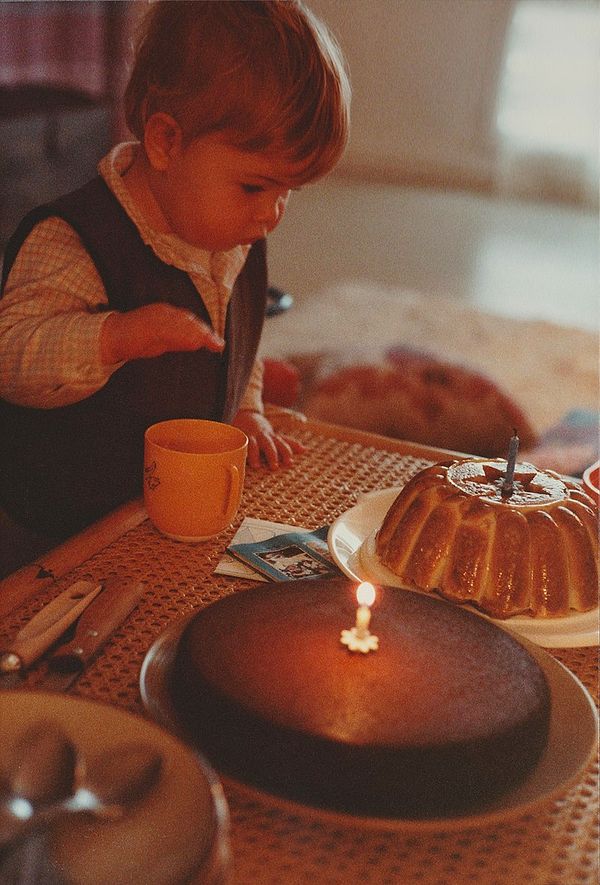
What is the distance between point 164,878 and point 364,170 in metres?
6.30

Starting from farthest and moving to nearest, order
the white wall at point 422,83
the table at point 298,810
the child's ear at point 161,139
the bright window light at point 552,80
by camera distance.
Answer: the white wall at point 422,83, the bright window light at point 552,80, the child's ear at point 161,139, the table at point 298,810

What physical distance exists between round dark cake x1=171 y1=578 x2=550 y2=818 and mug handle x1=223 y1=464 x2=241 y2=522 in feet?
0.76

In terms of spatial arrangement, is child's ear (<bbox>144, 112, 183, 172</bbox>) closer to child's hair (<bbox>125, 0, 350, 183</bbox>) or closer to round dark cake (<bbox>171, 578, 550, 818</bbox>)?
child's hair (<bbox>125, 0, 350, 183</bbox>)

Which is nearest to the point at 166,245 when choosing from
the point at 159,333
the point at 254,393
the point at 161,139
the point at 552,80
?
the point at 161,139

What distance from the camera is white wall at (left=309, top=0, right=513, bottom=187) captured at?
592 cm

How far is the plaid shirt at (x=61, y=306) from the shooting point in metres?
0.95

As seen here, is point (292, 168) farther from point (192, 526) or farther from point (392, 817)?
point (392, 817)

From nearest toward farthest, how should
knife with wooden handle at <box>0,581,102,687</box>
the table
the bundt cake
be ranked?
the table < knife with wooden handle at <box>0,581,102,687</box> < the bundt cake

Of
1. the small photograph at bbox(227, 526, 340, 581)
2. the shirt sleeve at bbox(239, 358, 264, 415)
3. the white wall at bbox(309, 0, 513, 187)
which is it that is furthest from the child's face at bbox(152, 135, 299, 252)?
the white wall at bbox(309, 0, 513, 187)

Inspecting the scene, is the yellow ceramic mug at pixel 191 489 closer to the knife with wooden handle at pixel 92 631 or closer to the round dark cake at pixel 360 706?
the knife with wooden handle at pixel 92 631

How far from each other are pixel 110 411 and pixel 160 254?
0.19 meters

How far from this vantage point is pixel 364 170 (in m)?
6.44

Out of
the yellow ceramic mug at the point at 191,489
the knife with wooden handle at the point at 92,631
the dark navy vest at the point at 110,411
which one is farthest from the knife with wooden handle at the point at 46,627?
the dark navy vest at the point at 110,411

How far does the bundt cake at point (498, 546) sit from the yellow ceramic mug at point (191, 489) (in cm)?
15
